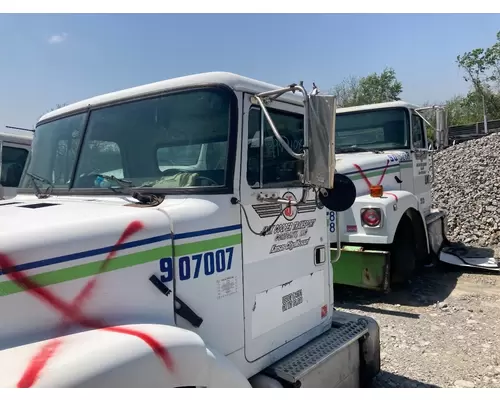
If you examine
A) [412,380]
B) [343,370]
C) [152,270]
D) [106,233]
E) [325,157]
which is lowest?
[412,380]

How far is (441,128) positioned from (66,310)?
565 cm

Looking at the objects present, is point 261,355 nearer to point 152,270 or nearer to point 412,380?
point 152,270

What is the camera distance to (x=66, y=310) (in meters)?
1.78

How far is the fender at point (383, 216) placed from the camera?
17.7 feet

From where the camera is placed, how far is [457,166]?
11891mm

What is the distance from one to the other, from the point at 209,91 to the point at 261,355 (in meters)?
1.53

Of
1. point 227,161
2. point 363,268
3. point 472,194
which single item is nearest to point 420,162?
point 363,268

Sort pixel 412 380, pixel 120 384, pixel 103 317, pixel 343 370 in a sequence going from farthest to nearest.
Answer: pixel 412 380
pixel 343 370
pixel 103 317
pixel 120 384

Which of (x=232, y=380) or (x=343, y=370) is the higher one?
(x=232, y=380)

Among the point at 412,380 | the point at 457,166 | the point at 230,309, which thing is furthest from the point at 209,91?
the point at 457,166

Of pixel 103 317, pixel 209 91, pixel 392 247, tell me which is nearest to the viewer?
pixel 103 317

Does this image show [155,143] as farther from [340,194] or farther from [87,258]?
[340,194]

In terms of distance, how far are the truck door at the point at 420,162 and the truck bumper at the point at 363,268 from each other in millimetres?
2035

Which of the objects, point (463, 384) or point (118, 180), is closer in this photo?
point (118, 180)
